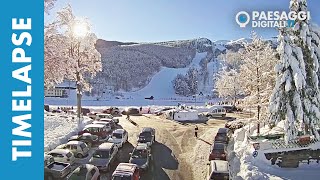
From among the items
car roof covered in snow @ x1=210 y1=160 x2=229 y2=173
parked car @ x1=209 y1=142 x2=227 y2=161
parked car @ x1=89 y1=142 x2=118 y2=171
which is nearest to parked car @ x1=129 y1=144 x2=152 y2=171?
→ parked car @ x1=89 y1=142 x2=118 y2=171

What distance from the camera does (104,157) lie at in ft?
75.0

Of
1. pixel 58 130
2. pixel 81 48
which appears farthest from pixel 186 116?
pixel 58 130

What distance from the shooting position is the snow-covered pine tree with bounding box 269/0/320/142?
950 inches

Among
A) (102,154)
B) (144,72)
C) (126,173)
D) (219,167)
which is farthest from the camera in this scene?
(144,72)

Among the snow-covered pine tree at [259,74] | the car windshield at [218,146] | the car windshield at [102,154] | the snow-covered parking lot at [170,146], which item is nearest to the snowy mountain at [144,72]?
the snow-covered parking lot at [170,146]

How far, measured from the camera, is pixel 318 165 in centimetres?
2353

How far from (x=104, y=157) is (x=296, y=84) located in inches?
501

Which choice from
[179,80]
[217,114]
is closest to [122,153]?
[217,114]

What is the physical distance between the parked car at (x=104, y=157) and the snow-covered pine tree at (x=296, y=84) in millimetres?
10583

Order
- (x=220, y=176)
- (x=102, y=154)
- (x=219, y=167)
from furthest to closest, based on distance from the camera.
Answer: (x=102, y=154) < (x=219, y=167) < (x=220, y=176)

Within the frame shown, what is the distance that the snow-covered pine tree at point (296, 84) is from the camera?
79.2ft

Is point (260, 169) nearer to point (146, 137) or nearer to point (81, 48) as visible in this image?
point (146, 137)

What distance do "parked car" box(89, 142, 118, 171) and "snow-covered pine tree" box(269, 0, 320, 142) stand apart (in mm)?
10583

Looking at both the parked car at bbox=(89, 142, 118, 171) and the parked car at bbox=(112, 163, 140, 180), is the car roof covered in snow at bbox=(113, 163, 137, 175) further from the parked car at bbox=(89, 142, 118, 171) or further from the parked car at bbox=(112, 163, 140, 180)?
the parked car at bbox=(89, 142, 118, 171)
